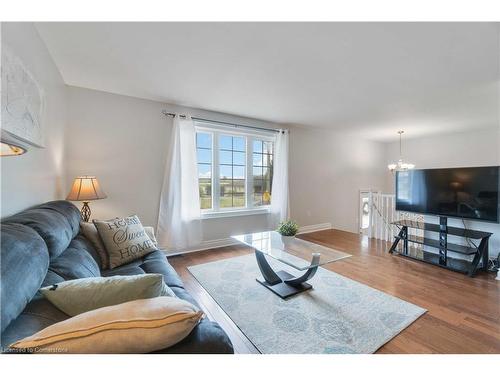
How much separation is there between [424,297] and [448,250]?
1182 mm

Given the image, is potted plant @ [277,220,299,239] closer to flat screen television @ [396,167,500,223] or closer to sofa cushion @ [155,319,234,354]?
sofa cushion @ [155,319,234,354]

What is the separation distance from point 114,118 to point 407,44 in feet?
10.6

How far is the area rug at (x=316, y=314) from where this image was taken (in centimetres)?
157

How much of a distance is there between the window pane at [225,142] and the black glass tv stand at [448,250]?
2.96 meters

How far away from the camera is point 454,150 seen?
5223 mm

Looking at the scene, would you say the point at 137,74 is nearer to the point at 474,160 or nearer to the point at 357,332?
the point at 357,332

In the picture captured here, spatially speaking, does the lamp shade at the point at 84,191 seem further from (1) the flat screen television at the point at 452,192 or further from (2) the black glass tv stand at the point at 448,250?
(1) the flat screen television at the point at 452,192

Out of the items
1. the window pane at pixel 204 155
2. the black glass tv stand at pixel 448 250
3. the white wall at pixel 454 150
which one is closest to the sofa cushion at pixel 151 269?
the window pane at pixel 204 155

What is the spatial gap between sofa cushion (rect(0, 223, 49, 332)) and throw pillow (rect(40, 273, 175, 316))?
80 millimetres

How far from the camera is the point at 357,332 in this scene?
1.68 m

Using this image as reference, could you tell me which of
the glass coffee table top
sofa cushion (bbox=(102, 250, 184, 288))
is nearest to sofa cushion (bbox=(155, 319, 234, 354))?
sofa cushion (bbox=(102, 250, 184, 288))

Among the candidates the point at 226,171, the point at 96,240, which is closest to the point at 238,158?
the point at 226,171

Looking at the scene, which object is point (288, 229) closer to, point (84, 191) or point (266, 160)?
point (266, 160)

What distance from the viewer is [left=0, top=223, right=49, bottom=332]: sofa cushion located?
74cm
